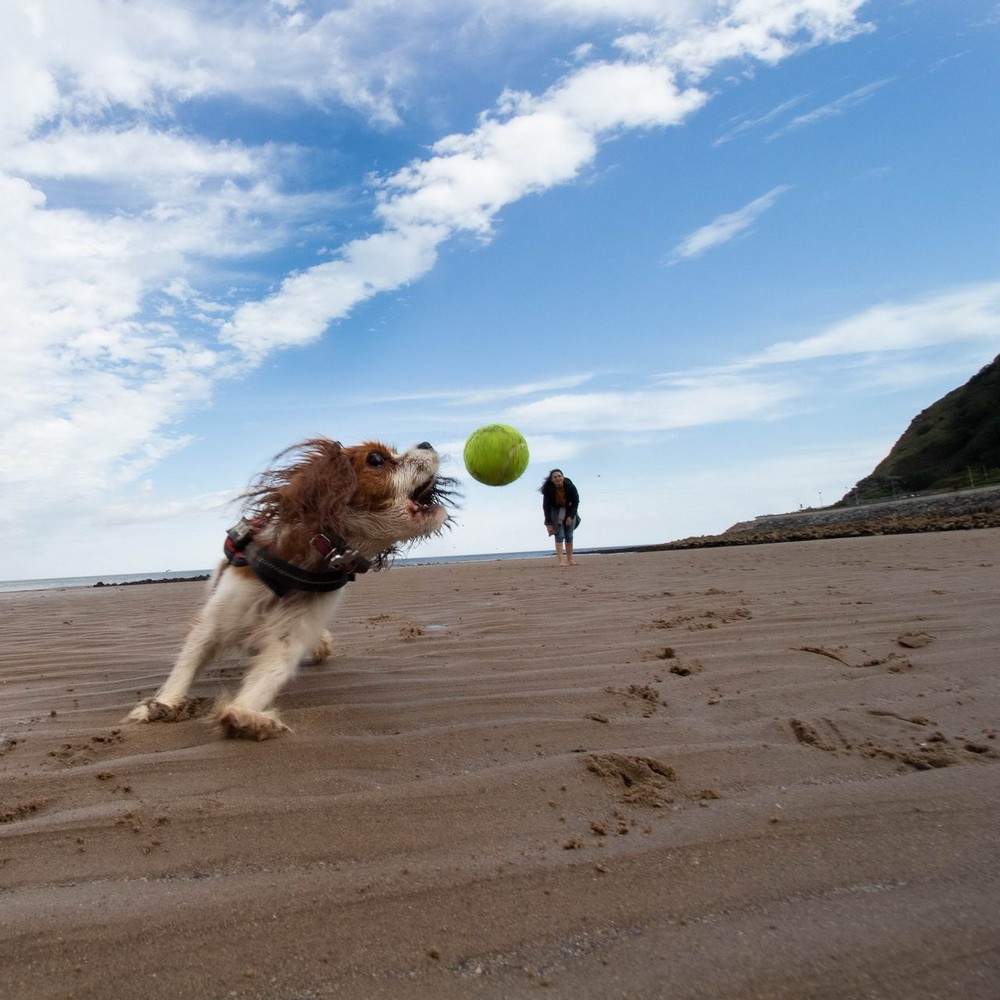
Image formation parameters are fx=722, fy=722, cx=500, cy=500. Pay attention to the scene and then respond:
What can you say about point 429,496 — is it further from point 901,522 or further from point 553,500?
point 901,522

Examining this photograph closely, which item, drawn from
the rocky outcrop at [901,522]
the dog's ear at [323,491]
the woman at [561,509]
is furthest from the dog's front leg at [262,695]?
the rocky outcrop at [901,522]

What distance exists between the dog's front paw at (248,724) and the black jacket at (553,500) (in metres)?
10.7

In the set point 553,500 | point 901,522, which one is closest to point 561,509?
point 553,500

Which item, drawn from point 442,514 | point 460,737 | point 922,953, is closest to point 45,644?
point 442,514

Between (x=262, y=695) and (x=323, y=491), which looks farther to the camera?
(x=323, y=491)

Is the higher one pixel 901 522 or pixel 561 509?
pixel 561 509

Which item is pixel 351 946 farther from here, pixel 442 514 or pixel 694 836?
pixel 442 514

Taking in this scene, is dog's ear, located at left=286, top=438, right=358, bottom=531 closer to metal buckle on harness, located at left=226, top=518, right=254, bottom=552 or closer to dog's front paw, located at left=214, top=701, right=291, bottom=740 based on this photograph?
metal buckle on harness, located at left=226, top=518, right=254, bottom=552

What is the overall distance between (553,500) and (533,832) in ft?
38.4

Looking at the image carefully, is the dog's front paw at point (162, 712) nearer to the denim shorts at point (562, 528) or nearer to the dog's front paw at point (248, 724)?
the dog's front paw at point (248, 724)

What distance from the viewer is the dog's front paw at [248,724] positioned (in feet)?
8.62

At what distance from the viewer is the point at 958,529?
14.6 m

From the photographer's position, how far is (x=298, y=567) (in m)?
3.11

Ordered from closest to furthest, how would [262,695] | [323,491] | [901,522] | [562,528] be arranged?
[262,695], [323,491], [562,528], [901,522]
